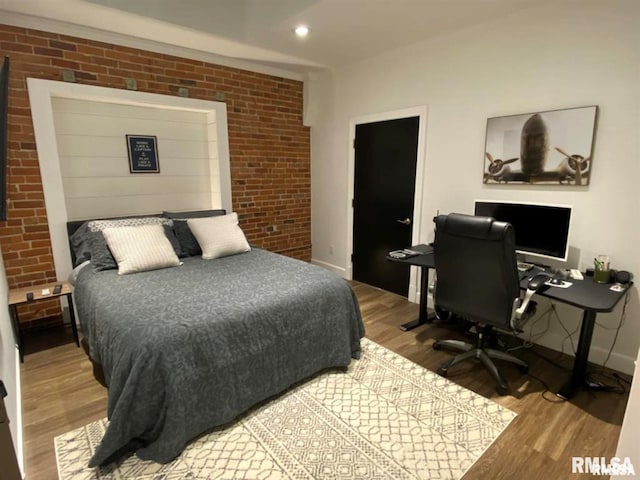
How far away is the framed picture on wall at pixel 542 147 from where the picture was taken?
2340 millimetres

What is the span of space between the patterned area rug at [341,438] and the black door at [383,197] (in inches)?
67.5

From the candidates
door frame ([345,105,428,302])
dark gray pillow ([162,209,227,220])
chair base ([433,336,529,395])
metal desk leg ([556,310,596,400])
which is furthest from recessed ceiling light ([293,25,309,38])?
metal desk leg ([556,310,596,400])

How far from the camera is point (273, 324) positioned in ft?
6.52

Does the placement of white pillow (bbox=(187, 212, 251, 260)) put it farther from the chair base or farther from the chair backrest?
the chair base

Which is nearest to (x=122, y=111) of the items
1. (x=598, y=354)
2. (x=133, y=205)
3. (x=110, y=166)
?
(x=110, y=166)

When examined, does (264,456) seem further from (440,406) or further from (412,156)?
(412,156)

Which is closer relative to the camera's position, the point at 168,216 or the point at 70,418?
the point at 70,418

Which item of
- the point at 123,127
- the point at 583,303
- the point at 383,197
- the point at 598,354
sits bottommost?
the point at 598,354

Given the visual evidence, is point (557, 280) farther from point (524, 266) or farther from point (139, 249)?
point (139, 249)

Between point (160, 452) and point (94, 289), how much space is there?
46.6 inches

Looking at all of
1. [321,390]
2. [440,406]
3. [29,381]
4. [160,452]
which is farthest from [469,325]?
[29,381]

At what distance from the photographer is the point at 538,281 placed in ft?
6.85

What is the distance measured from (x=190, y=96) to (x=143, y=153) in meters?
0.74

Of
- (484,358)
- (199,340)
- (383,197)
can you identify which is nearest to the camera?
(199,340)
